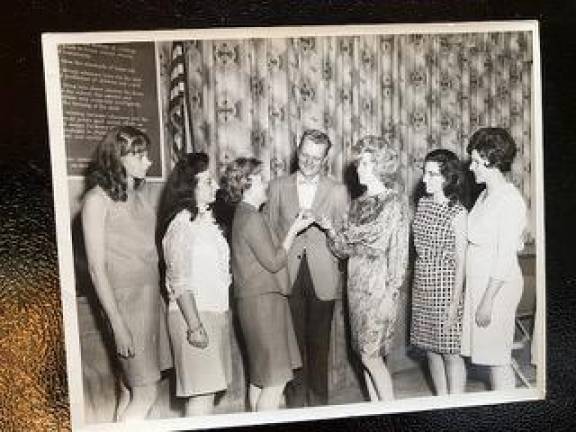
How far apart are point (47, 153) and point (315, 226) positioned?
0.79 ft

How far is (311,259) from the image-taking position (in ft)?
1.99

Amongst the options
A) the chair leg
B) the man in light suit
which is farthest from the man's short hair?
the chair leg

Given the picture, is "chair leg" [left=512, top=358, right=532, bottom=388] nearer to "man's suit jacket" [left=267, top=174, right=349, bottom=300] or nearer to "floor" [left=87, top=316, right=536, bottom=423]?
"floor" [left=87, top=316, right=536, bottom=423]

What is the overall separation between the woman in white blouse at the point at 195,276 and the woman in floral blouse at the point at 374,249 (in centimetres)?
10

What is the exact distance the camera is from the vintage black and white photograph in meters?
0.59

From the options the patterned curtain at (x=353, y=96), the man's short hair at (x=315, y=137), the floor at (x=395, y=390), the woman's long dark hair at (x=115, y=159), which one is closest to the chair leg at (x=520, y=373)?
the floor at (x=395, y=390)

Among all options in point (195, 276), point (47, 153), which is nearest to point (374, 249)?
point (195, 276)

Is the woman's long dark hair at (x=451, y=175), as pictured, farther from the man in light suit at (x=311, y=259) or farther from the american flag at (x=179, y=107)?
the american flag at (x=179, y=107)

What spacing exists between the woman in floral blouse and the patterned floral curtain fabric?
2cm

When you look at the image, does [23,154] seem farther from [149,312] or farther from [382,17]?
[382,17]

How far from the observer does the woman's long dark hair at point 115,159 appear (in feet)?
1.92

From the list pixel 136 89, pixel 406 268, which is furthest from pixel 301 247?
pixel 136 89

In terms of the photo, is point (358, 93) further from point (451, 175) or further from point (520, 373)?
point (520, 373)

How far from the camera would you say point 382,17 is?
2.00ft
